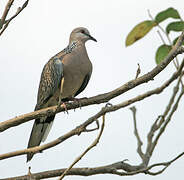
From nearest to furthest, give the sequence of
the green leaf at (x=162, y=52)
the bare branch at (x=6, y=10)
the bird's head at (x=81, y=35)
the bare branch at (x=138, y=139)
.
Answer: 1. the bare branch at (x=6, y=10)
2. the green leaf at (x=162, y=52)
3. the bare branch at (x=138, y=139)
4. the bird's head at (x=81, y=35)

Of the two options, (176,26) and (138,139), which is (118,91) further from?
(176,26)

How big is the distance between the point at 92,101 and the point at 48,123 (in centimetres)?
162

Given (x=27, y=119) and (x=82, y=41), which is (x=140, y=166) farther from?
(x=82, y=41)

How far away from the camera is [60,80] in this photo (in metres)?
3.93

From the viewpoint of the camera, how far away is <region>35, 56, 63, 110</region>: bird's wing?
3.97 m

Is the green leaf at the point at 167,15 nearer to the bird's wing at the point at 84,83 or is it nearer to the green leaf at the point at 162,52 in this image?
the green leaf at the point at 162,52

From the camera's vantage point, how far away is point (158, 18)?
2484 mm

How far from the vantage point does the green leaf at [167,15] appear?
2.39 meters

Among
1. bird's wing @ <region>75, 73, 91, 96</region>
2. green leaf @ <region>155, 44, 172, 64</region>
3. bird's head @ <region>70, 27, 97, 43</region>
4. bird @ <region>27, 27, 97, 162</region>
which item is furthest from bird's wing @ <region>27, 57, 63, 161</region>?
green leaf @ <region>155, 44, 172, 64</region>

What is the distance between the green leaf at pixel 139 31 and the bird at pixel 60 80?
148cm

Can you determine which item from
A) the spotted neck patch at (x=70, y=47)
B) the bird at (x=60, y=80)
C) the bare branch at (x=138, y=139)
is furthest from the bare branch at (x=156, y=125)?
the spotted neck patch at (x=70, y=47)

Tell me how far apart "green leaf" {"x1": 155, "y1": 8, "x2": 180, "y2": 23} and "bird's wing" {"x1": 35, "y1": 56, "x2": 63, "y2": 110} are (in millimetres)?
1620

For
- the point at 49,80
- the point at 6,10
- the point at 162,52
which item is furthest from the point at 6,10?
the point at 49,80

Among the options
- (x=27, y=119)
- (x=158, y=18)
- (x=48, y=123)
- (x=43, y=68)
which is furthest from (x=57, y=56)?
(x=158, y=18)
